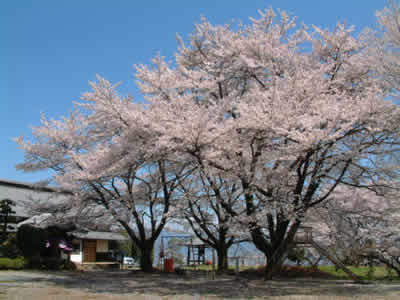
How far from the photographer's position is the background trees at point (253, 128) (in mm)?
9680

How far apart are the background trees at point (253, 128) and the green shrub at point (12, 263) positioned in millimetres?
3480

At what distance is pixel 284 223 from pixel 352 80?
17.3 feet

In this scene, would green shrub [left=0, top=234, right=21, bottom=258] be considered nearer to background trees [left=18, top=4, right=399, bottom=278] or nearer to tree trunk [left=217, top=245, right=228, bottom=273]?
background trees [left=18, top=4, right=399, bottom=278]

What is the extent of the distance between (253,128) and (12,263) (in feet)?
38.7

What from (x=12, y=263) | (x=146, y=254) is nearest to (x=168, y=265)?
(x=146, y=254)

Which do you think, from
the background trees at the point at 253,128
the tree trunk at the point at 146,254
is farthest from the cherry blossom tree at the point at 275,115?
the tree trunk at the point at 146,254

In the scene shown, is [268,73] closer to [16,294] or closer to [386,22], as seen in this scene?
[386,22]

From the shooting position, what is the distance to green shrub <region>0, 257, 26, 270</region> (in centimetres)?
1500

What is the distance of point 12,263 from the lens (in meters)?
15.2

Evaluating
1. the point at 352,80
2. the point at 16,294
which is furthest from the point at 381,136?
the point at 16,294

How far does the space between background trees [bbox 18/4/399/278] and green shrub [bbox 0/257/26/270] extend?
348cm

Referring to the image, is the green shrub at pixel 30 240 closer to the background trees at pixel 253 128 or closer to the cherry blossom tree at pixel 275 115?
the background trees at pixel 253 128

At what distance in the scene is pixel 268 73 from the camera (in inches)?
513

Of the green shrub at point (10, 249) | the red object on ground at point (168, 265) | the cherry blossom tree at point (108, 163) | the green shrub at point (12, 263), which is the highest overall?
the cherry blossom tree at point (108, 163)
